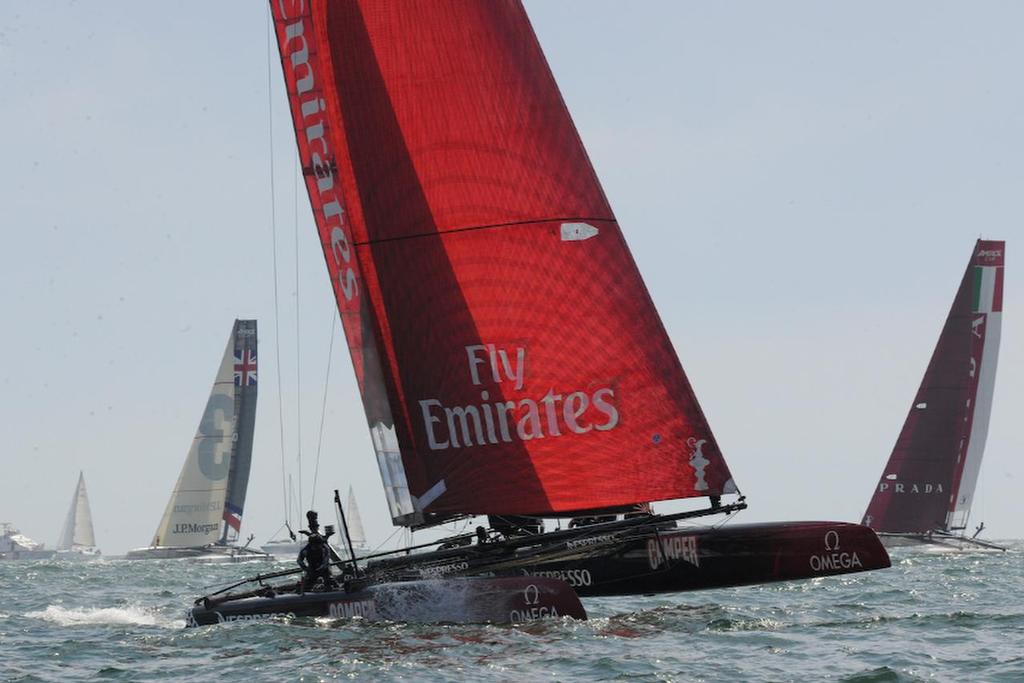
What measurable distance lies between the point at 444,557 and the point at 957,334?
32342 mm

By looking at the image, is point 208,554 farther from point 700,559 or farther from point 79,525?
point 79,525

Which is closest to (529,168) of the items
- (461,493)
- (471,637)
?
(461,493)

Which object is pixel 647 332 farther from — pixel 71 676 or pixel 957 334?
pixel 957 334

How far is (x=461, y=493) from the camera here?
19328 millimetres

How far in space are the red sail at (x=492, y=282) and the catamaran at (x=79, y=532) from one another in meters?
119

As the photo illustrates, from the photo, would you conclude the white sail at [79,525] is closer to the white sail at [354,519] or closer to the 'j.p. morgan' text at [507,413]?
the white sail at [354,519]

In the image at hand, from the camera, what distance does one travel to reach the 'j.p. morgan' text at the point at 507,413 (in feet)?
61.5

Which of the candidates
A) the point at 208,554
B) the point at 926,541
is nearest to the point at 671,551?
the point at 926,541

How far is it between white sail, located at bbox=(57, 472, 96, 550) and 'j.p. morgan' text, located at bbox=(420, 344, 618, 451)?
122 meters

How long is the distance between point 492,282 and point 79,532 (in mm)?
124240

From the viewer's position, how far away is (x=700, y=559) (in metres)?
18.9

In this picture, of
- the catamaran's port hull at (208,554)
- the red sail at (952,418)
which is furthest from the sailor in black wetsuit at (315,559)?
the catamaran's port hull at (208,554)

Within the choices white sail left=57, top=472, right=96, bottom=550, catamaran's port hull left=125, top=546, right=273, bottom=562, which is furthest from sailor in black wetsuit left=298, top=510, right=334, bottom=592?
white sail left=57, top=472, right=96, bottom=550

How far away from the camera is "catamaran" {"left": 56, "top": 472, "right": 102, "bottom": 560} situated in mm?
134000
